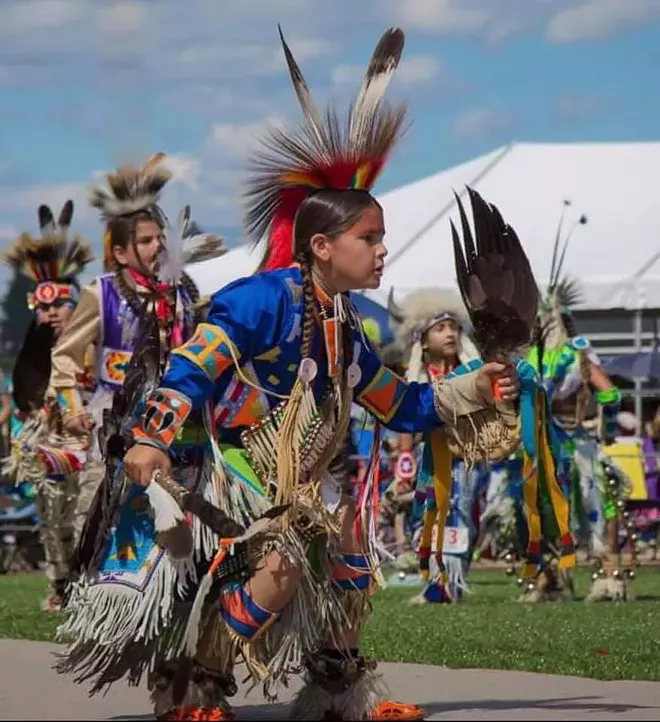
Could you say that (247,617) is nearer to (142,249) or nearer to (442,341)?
(142,249)

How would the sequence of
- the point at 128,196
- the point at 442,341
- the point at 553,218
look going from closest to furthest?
1. the point at 128,196
2. the point at 442,341
3. the point at 553,218

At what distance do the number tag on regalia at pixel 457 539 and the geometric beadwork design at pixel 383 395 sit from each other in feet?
18.0

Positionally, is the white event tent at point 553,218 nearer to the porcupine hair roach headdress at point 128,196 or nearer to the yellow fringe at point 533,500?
the porcupine hair roach headdress at point 128,196

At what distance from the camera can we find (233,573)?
5469 mm

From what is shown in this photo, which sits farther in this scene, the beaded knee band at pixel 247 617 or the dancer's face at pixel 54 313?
the dancer's face at pixel 54 313

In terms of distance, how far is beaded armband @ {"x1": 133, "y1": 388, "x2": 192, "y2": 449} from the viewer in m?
5.34

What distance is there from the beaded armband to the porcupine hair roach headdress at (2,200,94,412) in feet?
18.7

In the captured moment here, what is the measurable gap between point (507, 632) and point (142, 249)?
7.98 feet

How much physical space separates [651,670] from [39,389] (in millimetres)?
5107

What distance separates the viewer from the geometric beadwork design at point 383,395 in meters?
5.92

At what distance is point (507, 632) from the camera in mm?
8797

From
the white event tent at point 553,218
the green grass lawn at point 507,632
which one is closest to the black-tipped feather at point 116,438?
the green grass lawn at point 507,632

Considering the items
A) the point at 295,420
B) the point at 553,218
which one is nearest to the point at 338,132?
the point at 295,420

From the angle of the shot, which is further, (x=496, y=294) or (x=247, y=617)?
(x=496, y=294)
